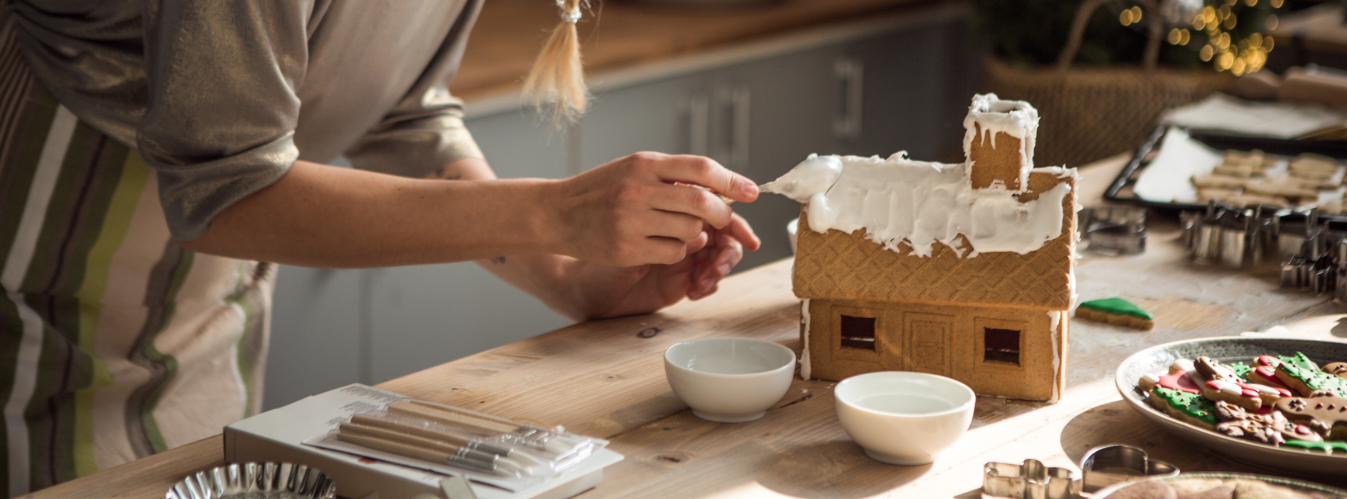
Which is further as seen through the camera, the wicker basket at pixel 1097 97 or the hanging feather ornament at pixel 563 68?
the wicker basket at pixel 1097 97

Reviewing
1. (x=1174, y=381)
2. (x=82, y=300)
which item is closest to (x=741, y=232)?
(x=1174, y=381)

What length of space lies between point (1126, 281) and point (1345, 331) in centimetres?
23

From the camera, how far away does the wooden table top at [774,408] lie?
81 cm

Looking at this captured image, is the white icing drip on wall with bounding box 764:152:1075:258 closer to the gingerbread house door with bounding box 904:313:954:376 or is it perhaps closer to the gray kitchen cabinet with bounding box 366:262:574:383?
the gingerbread house door with bounding box 904:313:954:376

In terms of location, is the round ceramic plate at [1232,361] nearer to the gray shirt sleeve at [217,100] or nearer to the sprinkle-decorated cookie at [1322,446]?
the sprinkle-decorated cookie at [1322,446]

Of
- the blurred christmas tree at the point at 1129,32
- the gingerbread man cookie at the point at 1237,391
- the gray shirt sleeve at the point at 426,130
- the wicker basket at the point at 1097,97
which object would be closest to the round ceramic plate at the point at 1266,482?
the gingerbread man cookie at the point at 1237,391

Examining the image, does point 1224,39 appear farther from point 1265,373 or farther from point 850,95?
point 1265,373

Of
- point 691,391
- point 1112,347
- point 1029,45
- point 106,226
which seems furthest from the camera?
point 1029,45

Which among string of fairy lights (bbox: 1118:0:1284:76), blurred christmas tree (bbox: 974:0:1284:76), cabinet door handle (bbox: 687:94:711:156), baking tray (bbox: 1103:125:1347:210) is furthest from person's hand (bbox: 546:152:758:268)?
string of fairy lights (bbox: 1118:0:1284:76)

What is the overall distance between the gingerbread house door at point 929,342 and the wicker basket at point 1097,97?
187cm

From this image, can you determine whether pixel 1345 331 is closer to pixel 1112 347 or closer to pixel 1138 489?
pixel 1112 347

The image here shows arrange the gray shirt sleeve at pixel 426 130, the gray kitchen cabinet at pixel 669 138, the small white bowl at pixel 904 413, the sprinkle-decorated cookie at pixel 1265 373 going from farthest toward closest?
the gray kitchen cabinet at pixel 669 138 < the gray shirt sleeve at pixel 426 130 < the sprinkle-decorated cookie at pixel 1265 373 < the small white bowl at pixel 904 413

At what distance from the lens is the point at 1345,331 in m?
1.13

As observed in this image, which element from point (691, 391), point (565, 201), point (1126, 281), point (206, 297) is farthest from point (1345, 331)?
point (206, 297)
